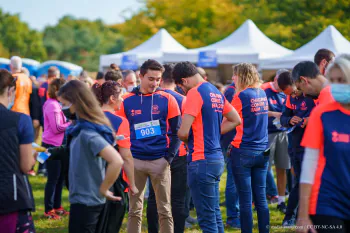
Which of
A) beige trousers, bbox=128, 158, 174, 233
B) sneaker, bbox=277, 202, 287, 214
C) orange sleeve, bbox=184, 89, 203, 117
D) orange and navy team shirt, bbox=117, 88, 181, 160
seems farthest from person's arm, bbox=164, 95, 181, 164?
sneaker, bbox=277, 202, 287, 214

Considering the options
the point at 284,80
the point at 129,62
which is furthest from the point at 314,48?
the point at 284,80

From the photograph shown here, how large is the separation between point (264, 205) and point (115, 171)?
2644 millimetres

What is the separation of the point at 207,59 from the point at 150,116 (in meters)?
12.0

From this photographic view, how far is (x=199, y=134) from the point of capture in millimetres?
5211

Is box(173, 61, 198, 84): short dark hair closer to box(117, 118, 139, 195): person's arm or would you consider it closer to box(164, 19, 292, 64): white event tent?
box(117, 118, 139, 195): person's arm

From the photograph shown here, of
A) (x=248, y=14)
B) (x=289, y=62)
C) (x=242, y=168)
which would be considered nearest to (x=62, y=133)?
(x=242, y=168)

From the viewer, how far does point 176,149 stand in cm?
571

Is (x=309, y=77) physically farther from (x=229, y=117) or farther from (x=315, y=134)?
(x=315, y=134)

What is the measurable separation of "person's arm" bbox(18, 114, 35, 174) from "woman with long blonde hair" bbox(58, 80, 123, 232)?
0.30 metres

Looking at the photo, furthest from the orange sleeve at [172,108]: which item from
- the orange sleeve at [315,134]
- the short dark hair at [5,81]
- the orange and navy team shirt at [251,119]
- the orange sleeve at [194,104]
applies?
the orange sleeve at [315,134]

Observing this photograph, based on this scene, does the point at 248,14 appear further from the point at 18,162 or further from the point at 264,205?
the point at 18,162

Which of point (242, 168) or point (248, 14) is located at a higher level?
point (248, 14)

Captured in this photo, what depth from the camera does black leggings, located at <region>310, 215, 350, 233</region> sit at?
10.5 feet

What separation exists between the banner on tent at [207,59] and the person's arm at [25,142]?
13513mm
